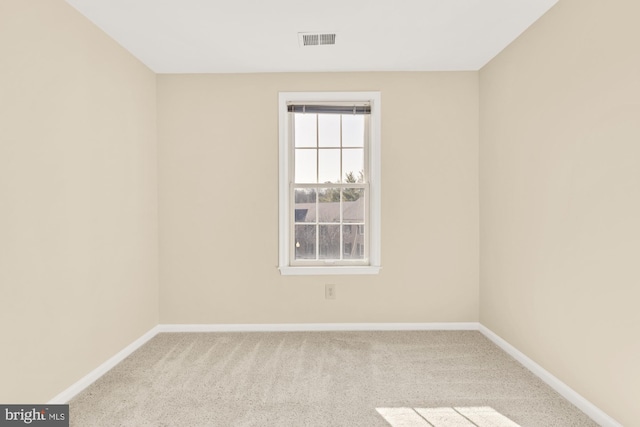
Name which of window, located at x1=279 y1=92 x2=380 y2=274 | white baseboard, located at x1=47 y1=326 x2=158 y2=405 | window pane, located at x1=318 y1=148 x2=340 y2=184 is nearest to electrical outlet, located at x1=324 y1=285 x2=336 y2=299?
window, located at x1=279 y1=92 x2=380 y2=274

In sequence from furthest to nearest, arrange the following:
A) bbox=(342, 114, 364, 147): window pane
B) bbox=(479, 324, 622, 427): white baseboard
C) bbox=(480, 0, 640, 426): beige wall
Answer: bbox=(342, 114, 364, 147): window pane, bbox=(479, 324, 622, 427): white baseboard, bbox=(480, 0, 640, 426): beige wall

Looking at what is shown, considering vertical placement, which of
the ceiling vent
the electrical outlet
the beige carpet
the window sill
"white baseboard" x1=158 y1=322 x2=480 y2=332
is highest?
the ceiling vent

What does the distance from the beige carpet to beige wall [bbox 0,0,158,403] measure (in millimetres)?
376

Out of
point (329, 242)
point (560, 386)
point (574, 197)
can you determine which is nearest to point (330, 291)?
point (329, 242)

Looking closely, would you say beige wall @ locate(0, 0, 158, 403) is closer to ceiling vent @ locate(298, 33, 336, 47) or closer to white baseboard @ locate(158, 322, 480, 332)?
white baseboard @ locate(158, 322, 480, 332)

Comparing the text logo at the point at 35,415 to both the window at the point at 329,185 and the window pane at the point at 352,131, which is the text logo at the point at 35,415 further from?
the window pane at the point at 352,131

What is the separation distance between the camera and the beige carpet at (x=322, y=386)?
2.25 meters

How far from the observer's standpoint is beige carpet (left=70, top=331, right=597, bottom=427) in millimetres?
2246

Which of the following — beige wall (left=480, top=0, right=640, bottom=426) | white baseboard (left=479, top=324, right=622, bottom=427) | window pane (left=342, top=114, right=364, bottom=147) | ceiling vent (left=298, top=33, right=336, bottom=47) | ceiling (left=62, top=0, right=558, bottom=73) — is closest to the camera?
beige wall (left=480, top=0, right=640, bottom=426)

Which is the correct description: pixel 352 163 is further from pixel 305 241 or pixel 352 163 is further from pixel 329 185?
pixel 305 241

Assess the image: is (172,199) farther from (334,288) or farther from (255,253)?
(334,288)

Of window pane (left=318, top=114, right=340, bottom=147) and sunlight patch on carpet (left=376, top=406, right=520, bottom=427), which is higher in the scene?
window pane (left=318, top=114, right=340, bottom=147)

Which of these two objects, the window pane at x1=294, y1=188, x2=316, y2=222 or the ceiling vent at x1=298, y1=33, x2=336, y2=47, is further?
the window pane at x1=294, y1=188, x2=316, y2=222

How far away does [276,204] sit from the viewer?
12.4 feet
